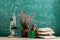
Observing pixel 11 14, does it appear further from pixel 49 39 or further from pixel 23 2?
pixel 49 39

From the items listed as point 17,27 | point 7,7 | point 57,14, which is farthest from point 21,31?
point 57,14

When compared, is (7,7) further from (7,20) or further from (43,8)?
(43,8)

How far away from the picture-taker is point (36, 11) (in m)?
2.24

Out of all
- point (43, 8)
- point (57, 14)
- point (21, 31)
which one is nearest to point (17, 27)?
point (21, 31)

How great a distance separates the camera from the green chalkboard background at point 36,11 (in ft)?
7.24

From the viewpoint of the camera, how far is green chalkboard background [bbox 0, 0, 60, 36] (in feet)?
7.24

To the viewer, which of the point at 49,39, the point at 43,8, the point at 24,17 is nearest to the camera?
the point at 49,39

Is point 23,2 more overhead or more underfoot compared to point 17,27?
more overhead

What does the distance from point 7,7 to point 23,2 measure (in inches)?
9.3

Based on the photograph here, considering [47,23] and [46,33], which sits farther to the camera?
[47,23]

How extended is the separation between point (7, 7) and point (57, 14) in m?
0.73

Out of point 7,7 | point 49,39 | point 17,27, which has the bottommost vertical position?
point 49,39

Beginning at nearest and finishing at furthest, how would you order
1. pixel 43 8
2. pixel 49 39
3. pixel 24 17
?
pixel 49 39 → pixel 24 17 → pixel 43 8

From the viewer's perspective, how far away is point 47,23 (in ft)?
7.43
